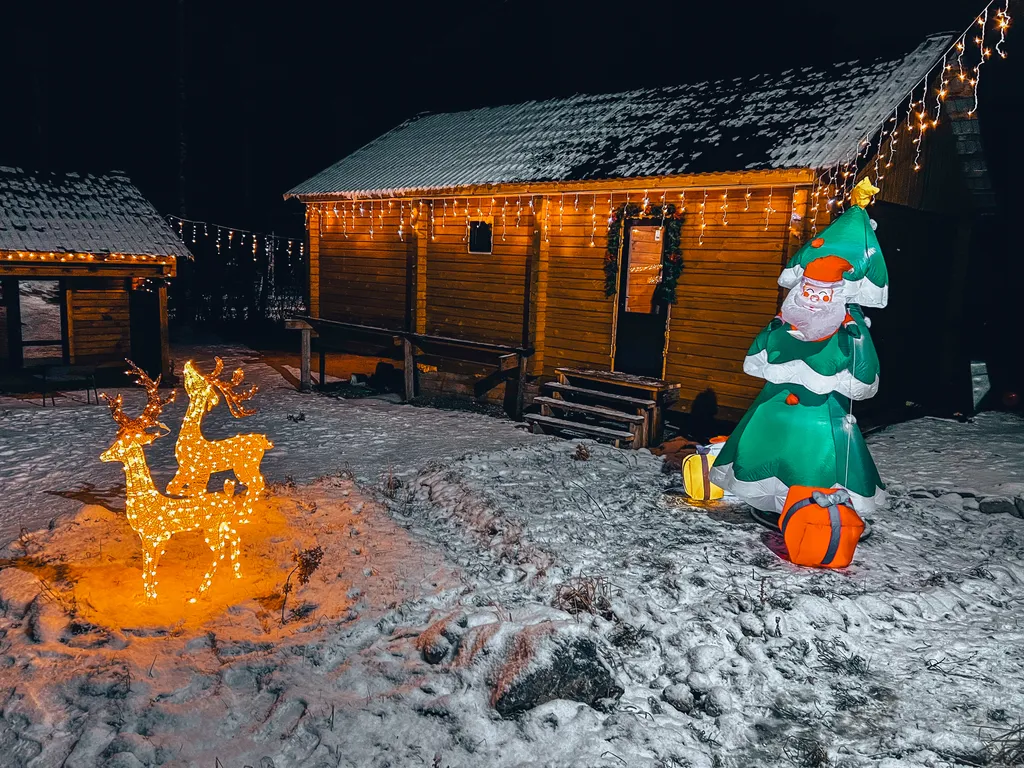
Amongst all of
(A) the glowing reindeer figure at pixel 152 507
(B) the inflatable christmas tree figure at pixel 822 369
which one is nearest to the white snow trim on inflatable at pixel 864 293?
(B) the inflatable christmas tree figure at pixel 822 369

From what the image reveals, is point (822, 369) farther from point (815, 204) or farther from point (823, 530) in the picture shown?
point (815, 204)

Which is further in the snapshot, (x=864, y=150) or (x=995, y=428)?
(x=995, y=428)

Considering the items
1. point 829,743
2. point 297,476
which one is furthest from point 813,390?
point 297,476

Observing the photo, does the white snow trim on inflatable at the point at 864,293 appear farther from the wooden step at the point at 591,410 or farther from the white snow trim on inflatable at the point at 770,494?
the wooden step at the point at 591,410

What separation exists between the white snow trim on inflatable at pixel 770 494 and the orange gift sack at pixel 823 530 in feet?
1.28

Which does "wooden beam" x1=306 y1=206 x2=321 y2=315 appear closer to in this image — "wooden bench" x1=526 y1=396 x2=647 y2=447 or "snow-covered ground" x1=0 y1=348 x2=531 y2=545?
"snow-covered ground" x1=0 y1=348 x2=531 y2=545

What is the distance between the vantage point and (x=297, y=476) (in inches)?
351

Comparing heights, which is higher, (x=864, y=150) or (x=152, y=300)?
(x=864, y=150)

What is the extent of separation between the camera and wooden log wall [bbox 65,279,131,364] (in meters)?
15.1

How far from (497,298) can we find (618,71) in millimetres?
21090

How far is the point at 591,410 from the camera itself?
10914 mm

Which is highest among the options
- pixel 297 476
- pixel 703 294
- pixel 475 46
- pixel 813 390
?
pixel 475 46

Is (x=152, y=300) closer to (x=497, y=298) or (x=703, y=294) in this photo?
(x=497, y=298)

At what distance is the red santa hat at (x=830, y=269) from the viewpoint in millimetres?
6047
